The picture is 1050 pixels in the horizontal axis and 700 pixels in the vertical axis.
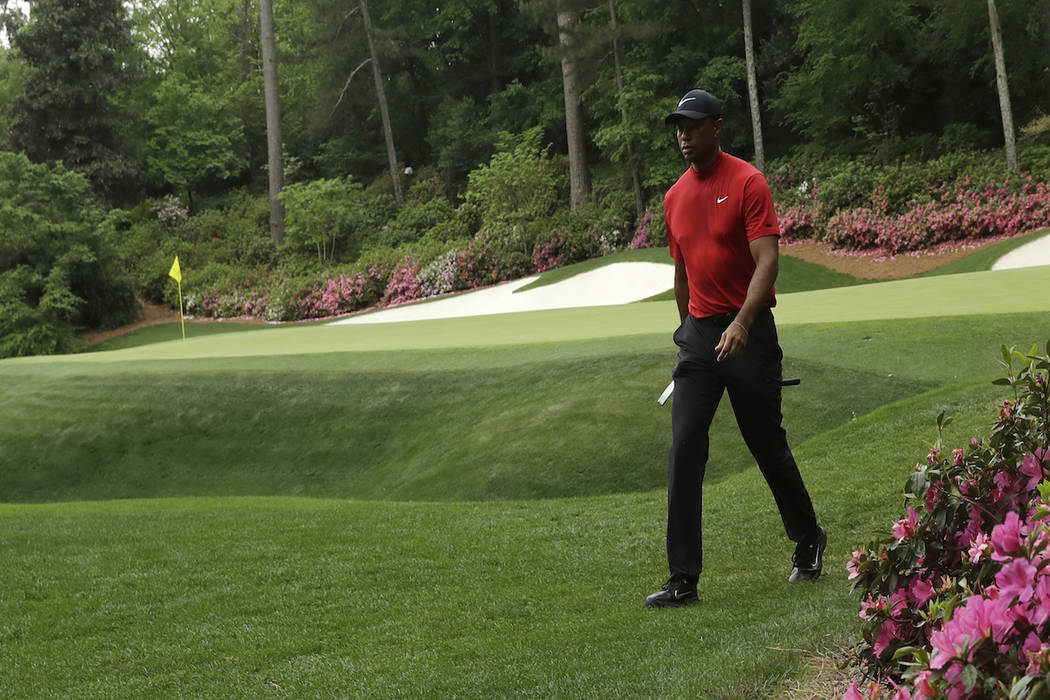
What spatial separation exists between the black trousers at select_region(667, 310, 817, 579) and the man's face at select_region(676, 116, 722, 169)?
2.33 ft

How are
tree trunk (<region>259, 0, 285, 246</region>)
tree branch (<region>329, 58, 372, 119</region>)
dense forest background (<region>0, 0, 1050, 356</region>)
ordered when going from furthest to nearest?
tree branch (<region>329, 58, 372, 119</region>)
tree trunk (<region>259, 0, 285, 246</region>)
dense forest background (<region>0, 0, 1050, 356</region>)

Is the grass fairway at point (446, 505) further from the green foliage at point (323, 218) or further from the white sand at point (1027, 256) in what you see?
the green foliage at point (323, 218)

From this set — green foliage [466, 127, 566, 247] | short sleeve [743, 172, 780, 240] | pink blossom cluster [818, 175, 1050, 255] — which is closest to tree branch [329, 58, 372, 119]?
green foliage [466, 127, 566, 247]

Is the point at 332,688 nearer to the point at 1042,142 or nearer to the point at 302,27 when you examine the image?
the point at 1042,142

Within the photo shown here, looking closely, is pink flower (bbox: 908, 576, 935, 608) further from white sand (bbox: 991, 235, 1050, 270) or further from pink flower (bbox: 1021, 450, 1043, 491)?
white sand (bbox: 991, 235, 1050, 270)

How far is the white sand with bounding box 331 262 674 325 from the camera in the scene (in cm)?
2338

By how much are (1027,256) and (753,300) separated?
57.3 ft

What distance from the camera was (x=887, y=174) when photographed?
24.7 m

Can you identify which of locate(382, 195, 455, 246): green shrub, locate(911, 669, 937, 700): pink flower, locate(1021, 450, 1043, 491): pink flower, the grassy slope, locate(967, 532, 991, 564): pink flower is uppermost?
locate(382, 195, 455, 246): green shrub

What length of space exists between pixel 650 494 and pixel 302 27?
154 feet

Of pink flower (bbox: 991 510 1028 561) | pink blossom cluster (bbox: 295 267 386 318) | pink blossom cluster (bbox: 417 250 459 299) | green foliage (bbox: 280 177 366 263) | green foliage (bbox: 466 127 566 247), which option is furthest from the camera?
green foliage (bbox: 280 177 366 263)

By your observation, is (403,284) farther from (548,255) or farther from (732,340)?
(732,340)

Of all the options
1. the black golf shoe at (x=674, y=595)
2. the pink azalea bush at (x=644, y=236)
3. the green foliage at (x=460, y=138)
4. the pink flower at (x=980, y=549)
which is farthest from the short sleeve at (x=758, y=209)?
the green foliage at (x=460, y=138)

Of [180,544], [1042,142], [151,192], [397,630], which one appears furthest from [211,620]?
[151,192]
